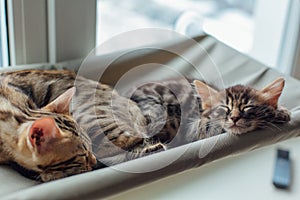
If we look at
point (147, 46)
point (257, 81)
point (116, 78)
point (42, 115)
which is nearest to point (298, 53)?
point (257, 81)

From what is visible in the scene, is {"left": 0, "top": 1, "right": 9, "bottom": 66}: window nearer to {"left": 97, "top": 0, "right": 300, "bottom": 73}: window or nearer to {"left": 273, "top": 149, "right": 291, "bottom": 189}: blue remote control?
{"left": 97, "top": 0, "right": 300, "bottom": 73}: window

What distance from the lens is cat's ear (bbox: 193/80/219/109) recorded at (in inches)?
37.9

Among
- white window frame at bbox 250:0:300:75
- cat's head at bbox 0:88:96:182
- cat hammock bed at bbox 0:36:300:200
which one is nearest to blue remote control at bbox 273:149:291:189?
cat hammock bed at bbox 0:36:300:200

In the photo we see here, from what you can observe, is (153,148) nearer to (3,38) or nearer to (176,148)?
(176,148)

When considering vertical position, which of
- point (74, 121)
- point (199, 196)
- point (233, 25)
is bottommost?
point (199, 196)

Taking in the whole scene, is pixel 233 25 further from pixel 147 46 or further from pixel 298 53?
pixel 147 46

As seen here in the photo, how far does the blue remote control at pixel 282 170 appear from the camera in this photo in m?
0.87

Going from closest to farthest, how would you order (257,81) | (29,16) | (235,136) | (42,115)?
1. (42,115)
2. (235,136)
3. (29,16)
4. (257,81)

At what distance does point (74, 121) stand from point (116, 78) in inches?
12.1

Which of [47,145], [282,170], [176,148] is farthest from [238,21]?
[47,145]

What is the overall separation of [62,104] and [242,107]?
357 millimetres

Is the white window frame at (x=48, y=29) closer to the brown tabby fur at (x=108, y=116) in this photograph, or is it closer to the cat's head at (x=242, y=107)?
the brown tabby fur at (x=108, y=116)

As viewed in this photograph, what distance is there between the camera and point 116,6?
4.08 ft

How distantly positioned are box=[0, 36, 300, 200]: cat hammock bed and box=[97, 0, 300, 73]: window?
138 mm
